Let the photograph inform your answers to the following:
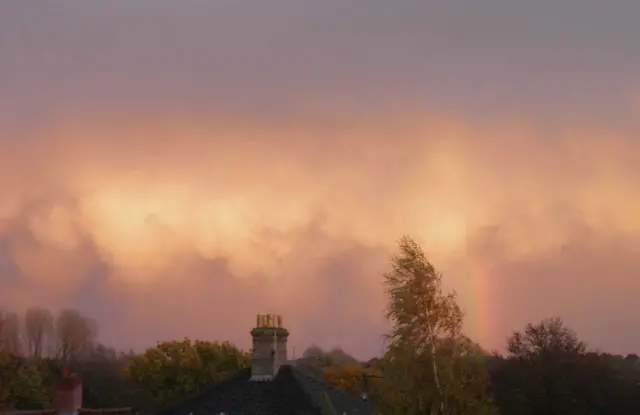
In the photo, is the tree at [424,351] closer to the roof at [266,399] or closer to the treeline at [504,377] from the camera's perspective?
the roof at [266,399]

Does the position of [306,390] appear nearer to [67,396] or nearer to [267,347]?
[267,347]

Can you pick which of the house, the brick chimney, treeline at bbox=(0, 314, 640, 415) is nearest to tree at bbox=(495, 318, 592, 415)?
treeline at bbox=(0, 314, 640, 415)

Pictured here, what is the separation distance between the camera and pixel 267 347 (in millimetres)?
45344

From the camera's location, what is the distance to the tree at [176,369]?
206 ft

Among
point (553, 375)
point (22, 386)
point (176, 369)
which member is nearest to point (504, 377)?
point (553, 375)

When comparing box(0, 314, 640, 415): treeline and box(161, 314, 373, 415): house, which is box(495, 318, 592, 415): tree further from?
box(161, 314, 373, 415): house

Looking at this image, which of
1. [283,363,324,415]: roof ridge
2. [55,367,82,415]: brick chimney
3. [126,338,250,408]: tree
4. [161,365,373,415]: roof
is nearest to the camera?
[55,367,82,415]: brick chimney

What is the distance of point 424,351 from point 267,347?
16844 millimetres

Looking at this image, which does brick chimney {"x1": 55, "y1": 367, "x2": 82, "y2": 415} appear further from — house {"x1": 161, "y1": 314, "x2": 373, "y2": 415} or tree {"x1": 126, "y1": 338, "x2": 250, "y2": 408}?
tree {"x1": 126, "y1": 338, "x2": 250, "y2": 408}

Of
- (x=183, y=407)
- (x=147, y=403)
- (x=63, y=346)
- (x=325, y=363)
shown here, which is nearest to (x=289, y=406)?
(x=183, y=407)

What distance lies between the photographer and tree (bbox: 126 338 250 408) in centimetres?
6294

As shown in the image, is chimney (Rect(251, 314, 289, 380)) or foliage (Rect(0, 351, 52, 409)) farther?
foliage (Rect(0, 351, 52, 409))

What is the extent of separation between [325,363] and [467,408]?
93.4 metres

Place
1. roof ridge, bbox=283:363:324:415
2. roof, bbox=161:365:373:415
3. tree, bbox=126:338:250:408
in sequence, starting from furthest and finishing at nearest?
tree, bbox=126:338:250:408 < roof ridge, bbox=283:363:324:415 < roof, bbox=161:365:373:415
